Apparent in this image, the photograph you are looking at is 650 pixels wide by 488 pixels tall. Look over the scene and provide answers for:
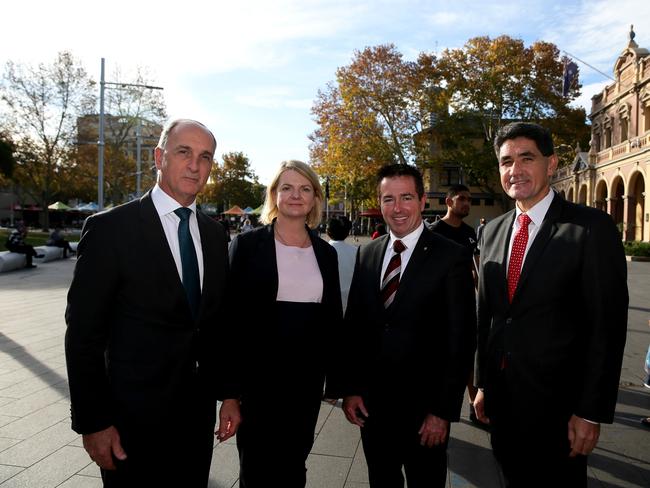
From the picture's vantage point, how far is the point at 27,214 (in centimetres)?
7156

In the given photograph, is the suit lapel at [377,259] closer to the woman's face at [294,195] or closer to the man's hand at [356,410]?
the woman's face at [294,195]

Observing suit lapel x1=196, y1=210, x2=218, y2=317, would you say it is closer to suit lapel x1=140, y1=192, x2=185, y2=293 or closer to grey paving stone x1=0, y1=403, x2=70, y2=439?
suit lapel x1=140, y1=192, x2=185, y2=293

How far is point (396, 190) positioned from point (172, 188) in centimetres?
127

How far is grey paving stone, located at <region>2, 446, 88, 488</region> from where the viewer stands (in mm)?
3396

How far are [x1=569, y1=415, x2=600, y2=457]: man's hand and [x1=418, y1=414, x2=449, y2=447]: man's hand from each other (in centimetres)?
61

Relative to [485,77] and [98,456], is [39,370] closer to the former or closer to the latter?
[98,456]

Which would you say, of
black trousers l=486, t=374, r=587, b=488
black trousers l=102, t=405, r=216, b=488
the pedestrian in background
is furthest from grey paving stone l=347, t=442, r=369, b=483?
the pedestrian in background

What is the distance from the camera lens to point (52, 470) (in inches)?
141

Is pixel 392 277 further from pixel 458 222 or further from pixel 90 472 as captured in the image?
pixel 458 222

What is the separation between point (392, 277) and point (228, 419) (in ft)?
3.95

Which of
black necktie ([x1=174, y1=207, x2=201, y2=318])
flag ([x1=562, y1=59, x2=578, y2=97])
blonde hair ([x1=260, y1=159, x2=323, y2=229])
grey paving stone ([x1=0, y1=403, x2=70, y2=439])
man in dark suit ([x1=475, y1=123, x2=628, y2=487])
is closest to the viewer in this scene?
man in dark suit ([x1=475, y1=123, x2=628, y2=487])

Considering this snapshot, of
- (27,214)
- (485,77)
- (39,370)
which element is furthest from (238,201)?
(39,370)

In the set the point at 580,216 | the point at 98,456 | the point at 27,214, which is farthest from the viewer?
the point at 27,214

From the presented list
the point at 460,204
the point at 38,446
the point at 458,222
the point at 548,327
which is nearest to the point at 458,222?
the point at 458,222
